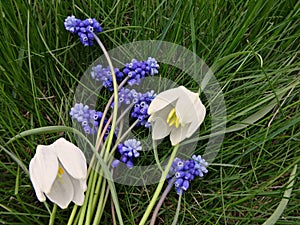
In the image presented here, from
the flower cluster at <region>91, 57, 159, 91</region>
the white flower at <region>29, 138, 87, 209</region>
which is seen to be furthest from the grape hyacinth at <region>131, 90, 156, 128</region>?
the white flower at <region>29, 138, 87, 209</region>

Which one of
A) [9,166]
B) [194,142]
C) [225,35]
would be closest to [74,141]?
[9,166]

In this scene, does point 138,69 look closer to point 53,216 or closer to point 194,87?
point 194,87

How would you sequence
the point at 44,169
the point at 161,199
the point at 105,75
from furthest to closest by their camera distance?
1. the point at 105,75
2. the point at 161,199
3. the point at 44,169

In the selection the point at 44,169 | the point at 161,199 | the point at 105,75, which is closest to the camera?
the point at 44,169

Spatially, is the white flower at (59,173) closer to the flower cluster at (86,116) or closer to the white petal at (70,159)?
the white petal at (70,159)

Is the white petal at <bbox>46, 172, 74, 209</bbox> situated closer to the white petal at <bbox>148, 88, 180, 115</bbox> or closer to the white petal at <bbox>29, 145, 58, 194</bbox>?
the white petal at <bbox>29, 145, 58, 194</bbox>

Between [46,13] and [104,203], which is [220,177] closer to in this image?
[104,203]

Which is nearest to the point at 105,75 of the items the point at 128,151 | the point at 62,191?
the point at 128,151

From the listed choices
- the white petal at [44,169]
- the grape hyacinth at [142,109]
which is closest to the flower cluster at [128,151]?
the grape hyacinth at [142,109]
